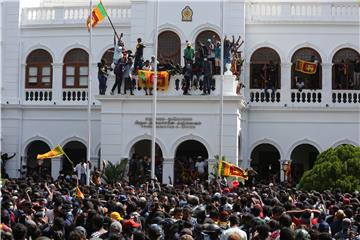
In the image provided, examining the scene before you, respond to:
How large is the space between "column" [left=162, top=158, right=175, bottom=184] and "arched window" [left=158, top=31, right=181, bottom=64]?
213 inches

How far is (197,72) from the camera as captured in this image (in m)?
31.5

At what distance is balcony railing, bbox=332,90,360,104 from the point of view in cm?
3453

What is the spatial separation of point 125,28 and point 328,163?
14594 millimetres

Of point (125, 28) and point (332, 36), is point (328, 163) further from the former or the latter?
point (125, 28)

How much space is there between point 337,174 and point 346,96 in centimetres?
1091

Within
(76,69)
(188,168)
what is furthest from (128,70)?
(76,69)

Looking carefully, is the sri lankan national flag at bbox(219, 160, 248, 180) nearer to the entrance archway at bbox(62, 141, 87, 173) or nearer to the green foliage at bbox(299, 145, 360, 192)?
the green foliage at bbox(299, 145, 360, 192)

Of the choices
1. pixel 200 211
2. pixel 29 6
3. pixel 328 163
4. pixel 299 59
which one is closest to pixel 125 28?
pixel 29 6

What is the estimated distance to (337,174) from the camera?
2431 centimetres

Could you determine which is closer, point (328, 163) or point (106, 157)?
point (328, 163)

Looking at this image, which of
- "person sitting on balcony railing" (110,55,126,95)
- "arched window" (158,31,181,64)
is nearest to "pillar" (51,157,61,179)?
"person sitting on balcony railing" (110,55,126,95)

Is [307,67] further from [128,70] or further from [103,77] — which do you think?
[103,77]

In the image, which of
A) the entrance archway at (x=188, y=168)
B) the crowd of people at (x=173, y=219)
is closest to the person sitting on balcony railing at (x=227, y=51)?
the entrance archway at (x=188, y=168)

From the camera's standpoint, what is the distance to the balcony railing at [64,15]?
3656 centimetres
